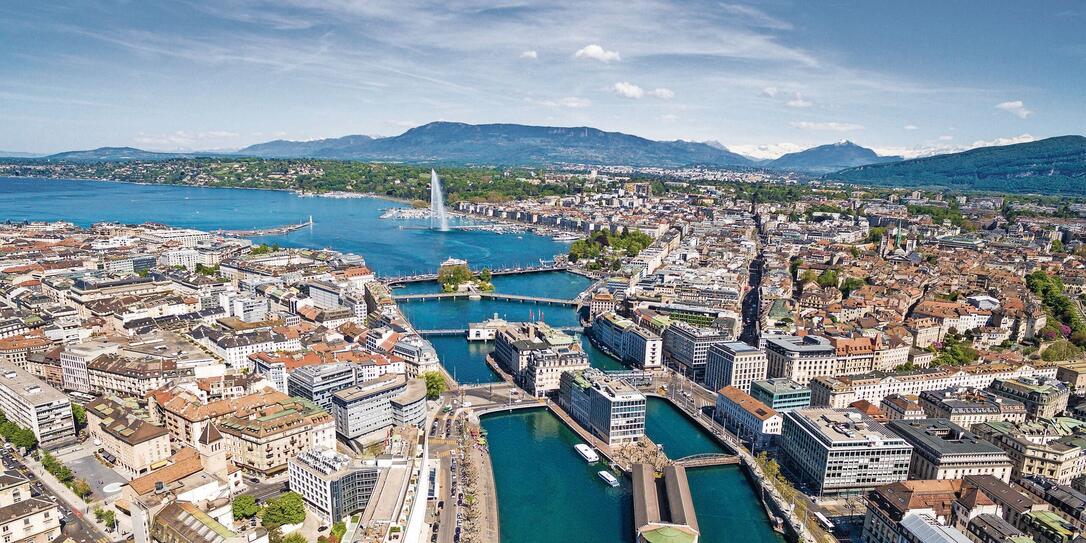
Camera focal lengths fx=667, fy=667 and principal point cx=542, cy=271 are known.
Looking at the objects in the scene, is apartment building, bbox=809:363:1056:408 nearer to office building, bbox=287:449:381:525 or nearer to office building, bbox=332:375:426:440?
office building, bbox=332:375:426:440

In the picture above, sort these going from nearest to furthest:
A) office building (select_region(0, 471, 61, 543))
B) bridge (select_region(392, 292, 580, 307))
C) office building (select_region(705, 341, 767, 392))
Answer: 1. office building (select_region(0, 471, 61, 543))
2. office building (select_region(705, 341, 767, 392))
3. bridge (select_region(392, 292, 580, 307))

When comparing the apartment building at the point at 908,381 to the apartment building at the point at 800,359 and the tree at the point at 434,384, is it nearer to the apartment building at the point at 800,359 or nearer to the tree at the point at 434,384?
the apartment building at the point at 800,359

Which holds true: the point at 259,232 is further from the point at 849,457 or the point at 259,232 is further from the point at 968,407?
the point at 968,407

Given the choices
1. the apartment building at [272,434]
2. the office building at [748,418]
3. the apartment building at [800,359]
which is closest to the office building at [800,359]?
the apartment building at [800,359]

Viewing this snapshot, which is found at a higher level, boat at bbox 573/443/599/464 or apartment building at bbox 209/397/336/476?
apartment building at bbox 209/397/336/476

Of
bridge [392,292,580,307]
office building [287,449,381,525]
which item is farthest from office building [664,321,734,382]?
office building [287,449,381,525]

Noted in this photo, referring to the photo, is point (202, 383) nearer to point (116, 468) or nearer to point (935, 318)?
point (116, 468)

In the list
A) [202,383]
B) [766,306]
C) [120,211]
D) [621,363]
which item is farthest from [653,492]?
[120,211]
